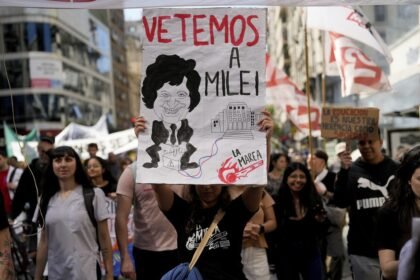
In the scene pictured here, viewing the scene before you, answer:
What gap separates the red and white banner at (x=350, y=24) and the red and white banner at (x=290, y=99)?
344 centimetres

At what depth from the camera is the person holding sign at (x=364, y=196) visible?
481cm

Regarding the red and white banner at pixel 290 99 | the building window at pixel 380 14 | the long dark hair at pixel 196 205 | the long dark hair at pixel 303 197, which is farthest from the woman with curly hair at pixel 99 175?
the building window at pixel 380 14

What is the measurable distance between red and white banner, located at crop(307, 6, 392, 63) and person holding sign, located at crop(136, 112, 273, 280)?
3.81 metres

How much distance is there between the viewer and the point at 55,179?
15.5 ft

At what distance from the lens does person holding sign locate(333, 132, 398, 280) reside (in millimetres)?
4812

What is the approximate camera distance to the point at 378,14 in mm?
32000

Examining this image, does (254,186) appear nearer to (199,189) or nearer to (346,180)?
(199,189)

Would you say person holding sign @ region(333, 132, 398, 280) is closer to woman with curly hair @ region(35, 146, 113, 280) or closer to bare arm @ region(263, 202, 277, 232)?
bare arm @ region(263, 202, 277, 232)

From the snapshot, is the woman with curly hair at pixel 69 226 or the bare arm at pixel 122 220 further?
the bare arm at pixel 122 220

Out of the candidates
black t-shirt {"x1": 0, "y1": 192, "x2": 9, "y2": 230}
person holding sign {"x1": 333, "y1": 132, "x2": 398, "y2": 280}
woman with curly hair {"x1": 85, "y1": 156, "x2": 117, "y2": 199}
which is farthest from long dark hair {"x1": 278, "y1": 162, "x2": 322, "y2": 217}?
black t-shirt {"x1": 0, "y1": 192, "x2": 9, "y2": 230}

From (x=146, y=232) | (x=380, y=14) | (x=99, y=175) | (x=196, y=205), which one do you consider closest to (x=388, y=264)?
(x=196, y=205)

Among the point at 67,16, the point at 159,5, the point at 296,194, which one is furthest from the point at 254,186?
the point at 67,16

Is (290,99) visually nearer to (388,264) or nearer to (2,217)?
(2,217)

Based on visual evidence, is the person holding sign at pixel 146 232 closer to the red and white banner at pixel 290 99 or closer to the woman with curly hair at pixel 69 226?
the woman with curly hair at pixel 69 226
